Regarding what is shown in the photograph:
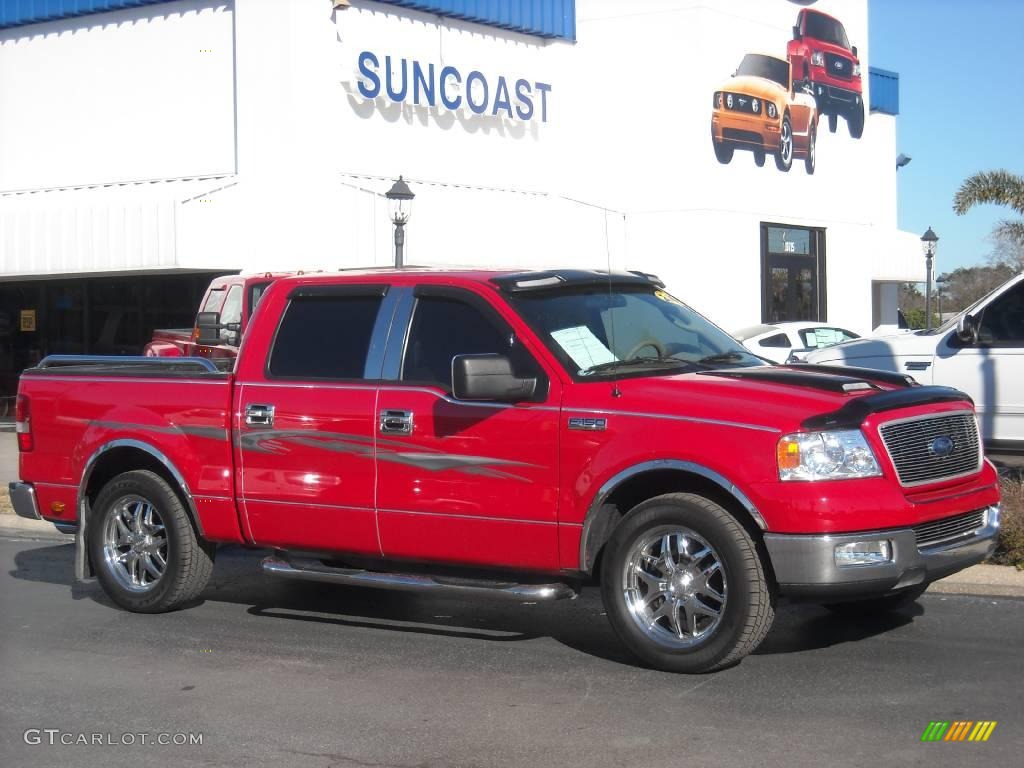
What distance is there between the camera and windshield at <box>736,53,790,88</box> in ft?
89.0

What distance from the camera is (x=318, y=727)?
5.70 metres

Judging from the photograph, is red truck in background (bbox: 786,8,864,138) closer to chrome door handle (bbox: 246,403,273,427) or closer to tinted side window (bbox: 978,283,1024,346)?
tinted side window (bbox: 978,283,1024,346)

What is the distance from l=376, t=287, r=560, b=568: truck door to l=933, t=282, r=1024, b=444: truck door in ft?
18.8

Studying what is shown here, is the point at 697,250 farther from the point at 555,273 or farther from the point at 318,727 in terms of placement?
the point at 318,727

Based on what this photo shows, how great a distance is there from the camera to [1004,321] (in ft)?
36.3

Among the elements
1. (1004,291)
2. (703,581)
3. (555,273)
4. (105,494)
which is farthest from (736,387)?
(1004,291)

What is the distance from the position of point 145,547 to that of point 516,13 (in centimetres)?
1811

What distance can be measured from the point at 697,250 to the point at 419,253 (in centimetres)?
704

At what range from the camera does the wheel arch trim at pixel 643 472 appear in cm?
602

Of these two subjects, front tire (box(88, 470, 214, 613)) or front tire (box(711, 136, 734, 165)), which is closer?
A: front tire (box(88, 470, 214, 613))

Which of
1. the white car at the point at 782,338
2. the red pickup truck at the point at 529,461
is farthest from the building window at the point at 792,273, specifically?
the red pickup truck at the point at 529,461

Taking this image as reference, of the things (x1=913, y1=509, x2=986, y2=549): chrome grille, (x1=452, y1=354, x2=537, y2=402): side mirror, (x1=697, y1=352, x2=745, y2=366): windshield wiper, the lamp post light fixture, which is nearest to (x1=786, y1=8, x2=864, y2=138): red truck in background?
the lamp post light fixture

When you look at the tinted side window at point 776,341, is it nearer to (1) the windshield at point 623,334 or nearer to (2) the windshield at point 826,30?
(2) the windshield at point 826,30

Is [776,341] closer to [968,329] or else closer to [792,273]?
[792,273]
